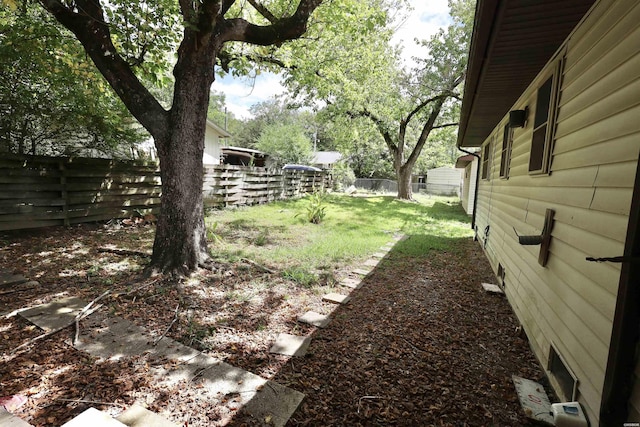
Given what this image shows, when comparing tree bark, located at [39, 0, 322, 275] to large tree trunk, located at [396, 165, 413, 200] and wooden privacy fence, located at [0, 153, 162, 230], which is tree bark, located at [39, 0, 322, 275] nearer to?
wooden privacy fence, located at [0, 153, 162, 230]

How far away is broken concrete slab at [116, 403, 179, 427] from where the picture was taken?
163 cm

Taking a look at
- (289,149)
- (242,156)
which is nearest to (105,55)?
(242,156)

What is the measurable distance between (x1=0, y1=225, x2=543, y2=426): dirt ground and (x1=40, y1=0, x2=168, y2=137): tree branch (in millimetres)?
2108

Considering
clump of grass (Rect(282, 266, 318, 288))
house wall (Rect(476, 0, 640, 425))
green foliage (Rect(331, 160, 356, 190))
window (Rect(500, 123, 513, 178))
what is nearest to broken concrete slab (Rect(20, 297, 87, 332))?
clump of grass (Rect(282, 266, 318, 288))

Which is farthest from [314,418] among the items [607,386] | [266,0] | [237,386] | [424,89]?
[424,89]

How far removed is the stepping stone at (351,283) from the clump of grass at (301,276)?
41 centimetres

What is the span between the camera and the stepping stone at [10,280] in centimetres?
337

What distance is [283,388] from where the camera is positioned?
2029 mm

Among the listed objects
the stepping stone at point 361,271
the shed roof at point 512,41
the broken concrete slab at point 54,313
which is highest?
the shed roof at point 512,41

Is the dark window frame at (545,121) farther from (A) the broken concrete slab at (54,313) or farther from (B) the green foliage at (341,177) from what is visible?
(B) the green foliage at (341,177)

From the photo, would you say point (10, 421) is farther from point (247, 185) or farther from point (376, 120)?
point (376, 120)

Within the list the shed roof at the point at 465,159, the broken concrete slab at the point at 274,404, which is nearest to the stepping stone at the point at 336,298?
the broken concrete slab at the point at 274,404

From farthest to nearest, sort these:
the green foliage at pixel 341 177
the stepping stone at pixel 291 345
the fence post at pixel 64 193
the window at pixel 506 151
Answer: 1. the green foliage at pixel 341 177
2. the fence post at pixel 64 193
3. the window at pixel 506 151
4. the stepping stone at pixel 291 345

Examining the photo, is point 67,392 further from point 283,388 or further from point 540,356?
point 540,356
